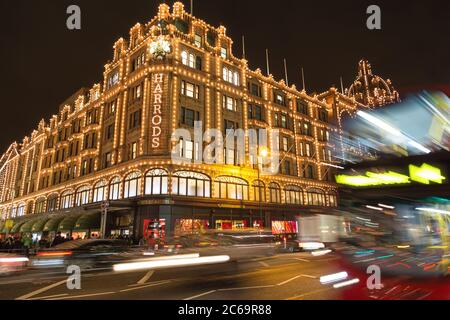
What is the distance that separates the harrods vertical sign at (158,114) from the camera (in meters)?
31.6

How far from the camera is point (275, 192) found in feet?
134

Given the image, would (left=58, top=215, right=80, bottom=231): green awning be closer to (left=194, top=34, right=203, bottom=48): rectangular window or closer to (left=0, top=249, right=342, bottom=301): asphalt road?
(left=0, top=249, right=342, bottom=301): asphalt road

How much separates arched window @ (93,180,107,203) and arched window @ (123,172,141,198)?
502cm

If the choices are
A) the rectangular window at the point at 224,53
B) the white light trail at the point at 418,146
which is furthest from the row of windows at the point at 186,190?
the white light trail at the point at 418,146

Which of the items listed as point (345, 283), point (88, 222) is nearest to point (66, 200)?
point (88, 222)

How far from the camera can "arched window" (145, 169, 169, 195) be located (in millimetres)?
30864

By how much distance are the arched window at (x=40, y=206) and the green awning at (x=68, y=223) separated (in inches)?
714

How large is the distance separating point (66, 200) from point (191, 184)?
23266mm

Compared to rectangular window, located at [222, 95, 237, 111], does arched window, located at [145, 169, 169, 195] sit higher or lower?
lower

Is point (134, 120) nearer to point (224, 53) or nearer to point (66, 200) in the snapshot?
point (224, 53)

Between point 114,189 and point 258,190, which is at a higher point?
point 258,190

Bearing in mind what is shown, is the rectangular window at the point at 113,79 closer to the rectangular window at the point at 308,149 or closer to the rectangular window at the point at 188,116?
the rectangular window at the point at 188,116

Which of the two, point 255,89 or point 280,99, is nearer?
point 255,89

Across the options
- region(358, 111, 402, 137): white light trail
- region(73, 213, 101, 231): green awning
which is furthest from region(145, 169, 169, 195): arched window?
region(358, 111, 402, 137): white light trail
